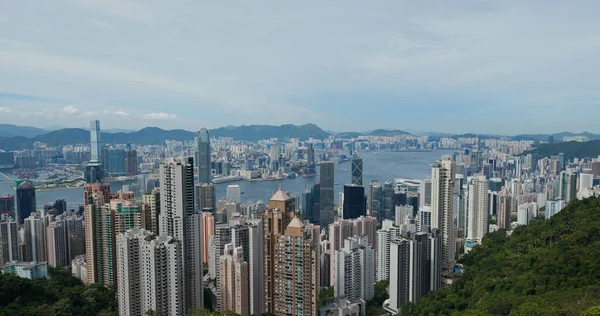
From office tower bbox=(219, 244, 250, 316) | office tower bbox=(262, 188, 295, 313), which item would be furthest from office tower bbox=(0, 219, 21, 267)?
office tower bbox=(262, 188, 295, 313)

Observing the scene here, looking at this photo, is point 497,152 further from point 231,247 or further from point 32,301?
point 32,301

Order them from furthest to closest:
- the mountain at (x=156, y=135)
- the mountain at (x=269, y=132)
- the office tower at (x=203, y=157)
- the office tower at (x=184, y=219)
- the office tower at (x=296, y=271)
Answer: the mountain at (x=269, y=132), the office tower at (x=203, y=157), the mountain at (x=156, y=135), the office tower at (x=184, y=219), the office tower at (x=296, y=271)

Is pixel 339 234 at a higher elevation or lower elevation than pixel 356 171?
lower

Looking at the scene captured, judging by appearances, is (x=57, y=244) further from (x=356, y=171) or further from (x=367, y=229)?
(x=356, y=171)

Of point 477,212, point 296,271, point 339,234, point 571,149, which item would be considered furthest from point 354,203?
point 571,149

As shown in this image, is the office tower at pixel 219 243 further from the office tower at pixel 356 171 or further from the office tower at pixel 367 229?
the office tower at pixel 356 171

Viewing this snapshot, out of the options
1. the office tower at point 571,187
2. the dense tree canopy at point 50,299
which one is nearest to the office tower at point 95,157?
the dense tree canopy at point 50,299

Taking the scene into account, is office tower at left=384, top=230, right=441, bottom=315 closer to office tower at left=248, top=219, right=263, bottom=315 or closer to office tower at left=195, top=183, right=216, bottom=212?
office tower at left=248, top=219, right=263, bottom=315
